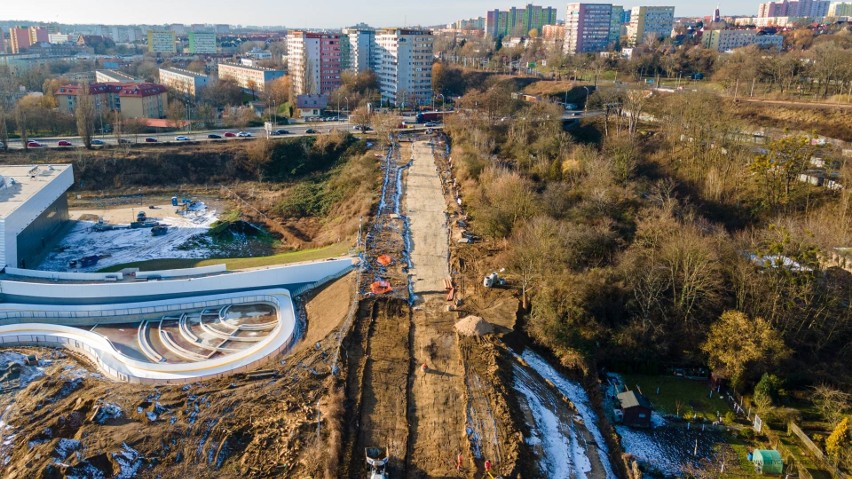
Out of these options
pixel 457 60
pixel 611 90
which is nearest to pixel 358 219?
pixel 611 90

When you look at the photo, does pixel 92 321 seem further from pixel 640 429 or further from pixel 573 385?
pixel 640 429

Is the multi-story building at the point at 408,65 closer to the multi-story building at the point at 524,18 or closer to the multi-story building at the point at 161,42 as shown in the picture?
the multi-story building at the point at 161,42

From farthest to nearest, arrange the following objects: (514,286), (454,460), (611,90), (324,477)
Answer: (611,90), (514,286), (454,460), (324,477)

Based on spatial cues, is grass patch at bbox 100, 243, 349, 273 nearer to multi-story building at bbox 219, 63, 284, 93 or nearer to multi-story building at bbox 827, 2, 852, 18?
multi-story building at bbox 219, 63, 284, 93

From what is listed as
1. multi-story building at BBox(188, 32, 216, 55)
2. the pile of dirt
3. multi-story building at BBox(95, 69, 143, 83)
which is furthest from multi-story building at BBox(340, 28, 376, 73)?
multi-story building at BBox(188, 32, 216, 55)

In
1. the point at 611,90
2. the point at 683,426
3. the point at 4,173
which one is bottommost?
the point at 683,426

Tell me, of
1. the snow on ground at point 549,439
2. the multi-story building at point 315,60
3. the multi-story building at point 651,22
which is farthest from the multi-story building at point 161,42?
the snow on ground at point 549,439

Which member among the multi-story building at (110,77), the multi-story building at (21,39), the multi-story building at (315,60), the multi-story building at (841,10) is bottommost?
the multi-story building at (110,77)
